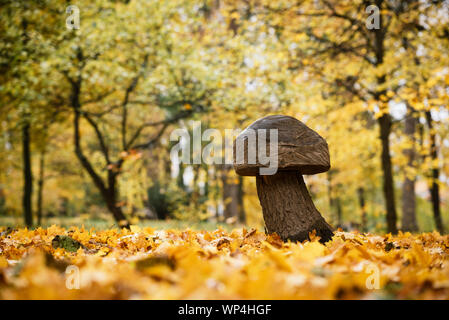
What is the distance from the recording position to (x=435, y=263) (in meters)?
1.97

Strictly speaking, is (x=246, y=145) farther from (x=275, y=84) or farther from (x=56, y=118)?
(x=56, y=118)

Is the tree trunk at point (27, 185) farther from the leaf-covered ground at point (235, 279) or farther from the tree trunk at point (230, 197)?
the leaf-covered ground at point (235, 279)

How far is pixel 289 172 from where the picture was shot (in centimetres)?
326

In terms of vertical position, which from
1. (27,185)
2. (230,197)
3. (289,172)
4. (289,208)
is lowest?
(230,197)

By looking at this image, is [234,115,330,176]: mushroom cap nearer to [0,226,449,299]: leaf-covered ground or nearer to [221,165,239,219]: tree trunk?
[0,226,449,299]: leaf-covered ground

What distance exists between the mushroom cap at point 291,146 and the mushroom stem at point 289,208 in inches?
7.2

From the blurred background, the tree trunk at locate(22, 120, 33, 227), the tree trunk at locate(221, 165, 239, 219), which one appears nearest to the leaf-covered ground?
the blurred background

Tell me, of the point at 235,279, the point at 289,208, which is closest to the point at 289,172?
the point at 289,208

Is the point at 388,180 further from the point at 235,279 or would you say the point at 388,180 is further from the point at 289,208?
the point at 235,279

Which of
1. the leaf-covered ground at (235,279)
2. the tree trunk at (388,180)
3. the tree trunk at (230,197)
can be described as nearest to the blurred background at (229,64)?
the tree trunk at (388,180)

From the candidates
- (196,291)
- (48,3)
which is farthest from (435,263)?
(48,3)

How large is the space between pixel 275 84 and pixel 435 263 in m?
5.98

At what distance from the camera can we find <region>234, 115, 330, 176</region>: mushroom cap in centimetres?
291

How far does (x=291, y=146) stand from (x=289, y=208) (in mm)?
658
